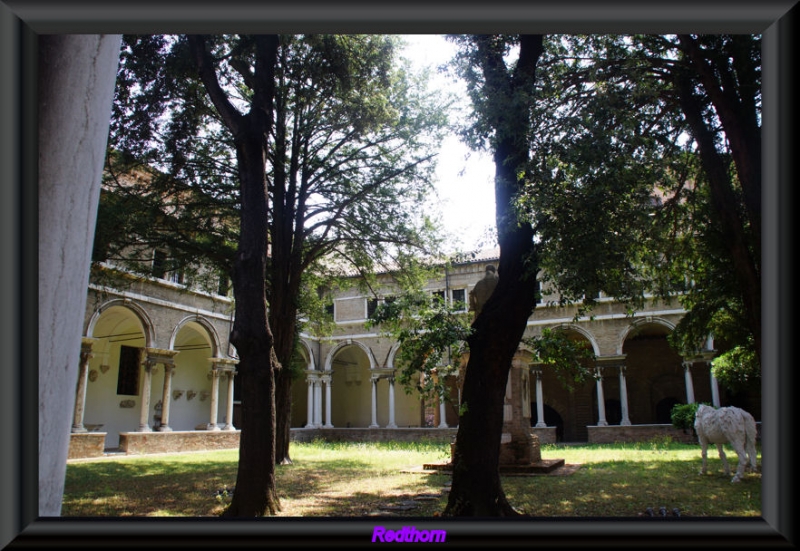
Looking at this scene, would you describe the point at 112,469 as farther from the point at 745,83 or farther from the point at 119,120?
the point at 745,83

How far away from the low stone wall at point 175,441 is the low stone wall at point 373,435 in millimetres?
4540

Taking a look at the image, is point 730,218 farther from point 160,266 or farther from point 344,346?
point 344,346

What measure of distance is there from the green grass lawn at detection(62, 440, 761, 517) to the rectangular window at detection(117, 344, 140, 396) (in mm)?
8788

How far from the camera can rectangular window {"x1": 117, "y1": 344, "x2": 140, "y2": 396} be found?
902 inches

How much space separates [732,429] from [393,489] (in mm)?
5426

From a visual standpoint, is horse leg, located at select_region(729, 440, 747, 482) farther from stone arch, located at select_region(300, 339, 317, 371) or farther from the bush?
stone arch, located at select_region(300, 339, 317, 371)

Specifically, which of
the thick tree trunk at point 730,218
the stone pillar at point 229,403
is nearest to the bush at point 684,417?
the thick tree trunk at point 730,218

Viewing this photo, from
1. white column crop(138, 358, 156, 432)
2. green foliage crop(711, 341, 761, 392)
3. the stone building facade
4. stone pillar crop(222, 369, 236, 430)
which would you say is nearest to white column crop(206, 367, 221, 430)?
the stone building facade

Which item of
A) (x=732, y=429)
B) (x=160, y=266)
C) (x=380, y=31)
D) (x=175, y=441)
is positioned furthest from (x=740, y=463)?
(x=175, y=441)

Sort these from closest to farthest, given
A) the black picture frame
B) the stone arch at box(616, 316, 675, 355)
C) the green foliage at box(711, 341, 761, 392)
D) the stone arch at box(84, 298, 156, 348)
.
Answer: the black picture frame
the green foliage at box(711, 341, 761, 392)
the stone arch at box(84, 298, 156, 348)
the stone arch at box(616, 316, 675, 355)

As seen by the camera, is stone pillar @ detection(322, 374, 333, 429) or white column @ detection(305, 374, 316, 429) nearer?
stone pillar @ detection(322, 374, 333, 429)

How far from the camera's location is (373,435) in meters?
27.6

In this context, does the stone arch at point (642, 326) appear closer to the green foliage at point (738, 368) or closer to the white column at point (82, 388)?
the green foliage at point (738, 368)

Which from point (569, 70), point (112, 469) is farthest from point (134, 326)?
point (569, 70)
